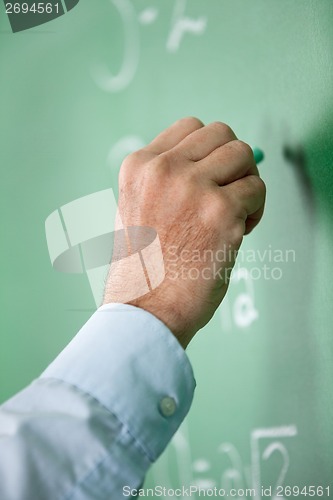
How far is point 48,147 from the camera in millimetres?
660

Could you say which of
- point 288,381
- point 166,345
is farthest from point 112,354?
point 288,381

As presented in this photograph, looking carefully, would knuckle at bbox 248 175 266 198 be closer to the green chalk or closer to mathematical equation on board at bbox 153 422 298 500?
the green chalk

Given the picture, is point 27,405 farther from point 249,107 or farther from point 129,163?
point 249,107

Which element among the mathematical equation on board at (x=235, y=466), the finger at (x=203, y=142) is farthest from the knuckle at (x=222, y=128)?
the mathematical equation on board at (x=235, y=466)

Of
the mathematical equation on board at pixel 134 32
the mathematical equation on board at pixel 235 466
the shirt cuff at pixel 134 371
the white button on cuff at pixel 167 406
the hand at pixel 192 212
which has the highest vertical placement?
the mathematical equation on board at pixel 134 32

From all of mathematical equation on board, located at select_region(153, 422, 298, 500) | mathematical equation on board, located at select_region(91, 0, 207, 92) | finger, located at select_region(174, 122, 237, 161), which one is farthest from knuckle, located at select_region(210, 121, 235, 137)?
mathematical equation on board, located at select_region(153, 422, 298, 500)

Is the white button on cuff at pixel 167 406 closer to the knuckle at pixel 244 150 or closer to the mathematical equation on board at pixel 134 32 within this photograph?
the knuckle at pixel 244 150

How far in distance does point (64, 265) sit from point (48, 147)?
5.8 inches

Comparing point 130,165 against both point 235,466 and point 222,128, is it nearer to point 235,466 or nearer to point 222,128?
point 222,128

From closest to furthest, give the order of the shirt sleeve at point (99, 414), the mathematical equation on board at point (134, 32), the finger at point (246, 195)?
the shirt sleeve at point (99, 414) < the finger at point (246, 195) < the mathematical equation on board at point (134, 32)

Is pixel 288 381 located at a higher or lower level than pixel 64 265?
lower

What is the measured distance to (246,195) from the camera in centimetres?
44

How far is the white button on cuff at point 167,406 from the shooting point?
36cm

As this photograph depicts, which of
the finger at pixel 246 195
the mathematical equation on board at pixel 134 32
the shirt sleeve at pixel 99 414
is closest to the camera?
the shirt sleeve at pixel 99 414
